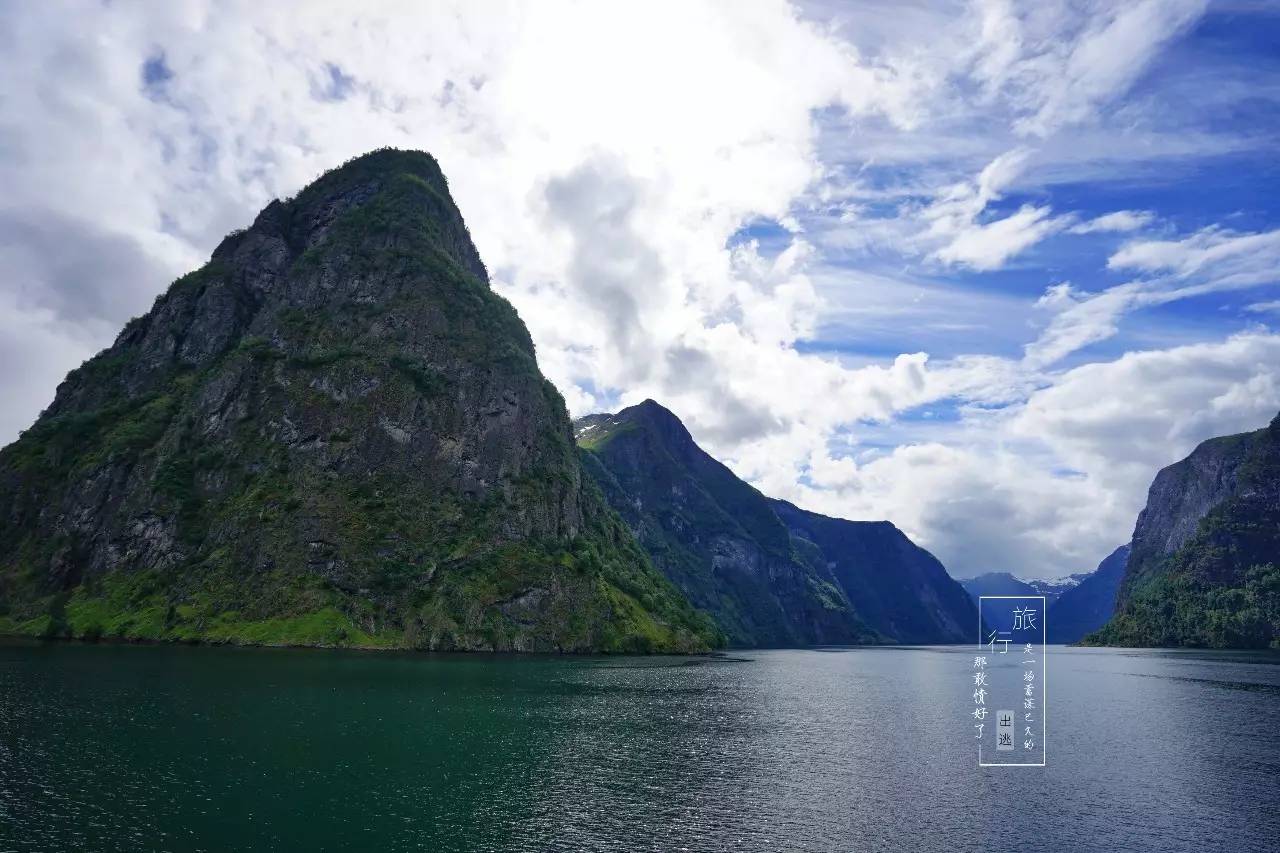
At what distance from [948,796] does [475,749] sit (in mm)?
45854

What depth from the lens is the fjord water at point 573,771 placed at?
53.9 meters

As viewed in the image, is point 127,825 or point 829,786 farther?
point 829,786

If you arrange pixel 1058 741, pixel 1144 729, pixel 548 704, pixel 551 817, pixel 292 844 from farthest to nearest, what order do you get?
1. pixel 548 704
2. pixel 1144 729
3. pixel 1058 741
4. pixel 551 817
5. pixel 292 844

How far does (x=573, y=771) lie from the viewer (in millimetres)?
72375

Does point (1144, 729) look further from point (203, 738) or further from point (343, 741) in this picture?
point (203, 738)

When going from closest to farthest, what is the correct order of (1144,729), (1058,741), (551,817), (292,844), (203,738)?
(292,844), (551,817), (203,738), (1058,741), (1144,729)

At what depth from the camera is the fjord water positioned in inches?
2122

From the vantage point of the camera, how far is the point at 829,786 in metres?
69.8

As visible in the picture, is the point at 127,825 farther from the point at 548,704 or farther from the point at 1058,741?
the point at 1058,741

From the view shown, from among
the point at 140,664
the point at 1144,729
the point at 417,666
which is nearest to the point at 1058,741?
the point at 1144,729

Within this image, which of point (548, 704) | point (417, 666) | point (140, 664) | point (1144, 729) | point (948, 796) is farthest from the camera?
point (417, 666)

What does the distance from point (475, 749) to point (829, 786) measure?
35846 millimetres

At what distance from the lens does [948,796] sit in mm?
66500

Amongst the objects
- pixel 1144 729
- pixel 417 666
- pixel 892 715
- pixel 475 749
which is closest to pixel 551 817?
pixel 475 749
